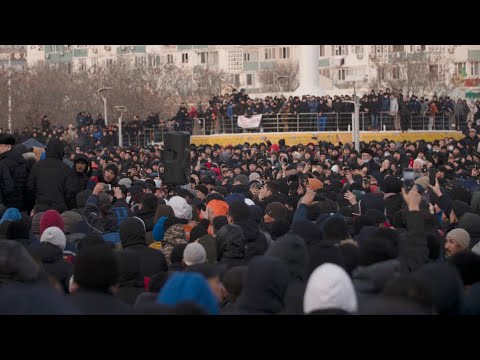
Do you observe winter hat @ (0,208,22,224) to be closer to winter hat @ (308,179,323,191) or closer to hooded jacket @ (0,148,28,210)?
hooded jacket @ (0,148,28,210)

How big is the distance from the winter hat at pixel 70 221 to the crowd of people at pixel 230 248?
2 cm

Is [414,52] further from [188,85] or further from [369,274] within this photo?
[369,274]

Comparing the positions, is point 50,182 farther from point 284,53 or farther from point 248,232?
point 284,53

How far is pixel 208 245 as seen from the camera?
12.2 metres

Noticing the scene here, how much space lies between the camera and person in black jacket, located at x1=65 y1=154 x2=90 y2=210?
16.4m

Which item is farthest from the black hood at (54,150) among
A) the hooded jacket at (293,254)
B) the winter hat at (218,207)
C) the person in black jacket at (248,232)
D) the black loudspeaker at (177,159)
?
the hooded jacket at (293,254)

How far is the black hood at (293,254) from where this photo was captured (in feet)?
32.5

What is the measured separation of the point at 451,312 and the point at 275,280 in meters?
1.13

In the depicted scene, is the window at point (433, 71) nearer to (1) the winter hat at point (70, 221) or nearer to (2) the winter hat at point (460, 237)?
(1) the winter hat at point (70, 221)

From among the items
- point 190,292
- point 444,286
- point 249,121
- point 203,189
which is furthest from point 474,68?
point 190,292

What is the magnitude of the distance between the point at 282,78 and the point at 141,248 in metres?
99.0

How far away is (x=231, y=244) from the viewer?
1104cm
